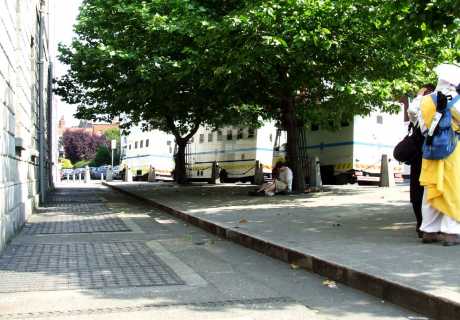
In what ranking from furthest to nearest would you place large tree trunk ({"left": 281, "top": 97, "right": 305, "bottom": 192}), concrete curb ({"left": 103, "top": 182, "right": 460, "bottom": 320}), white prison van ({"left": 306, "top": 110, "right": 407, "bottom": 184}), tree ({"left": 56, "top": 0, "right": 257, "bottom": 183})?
1. white prison van ({"left": 306, "top": 110, "right": 407, "bottom": 184})
2. large tree trunk ({"left": 281, "top": 97, "right": 305, "bottom": 192})
3. tree ({"left": 56, "top": 0, "right": 257, "bottom": 183})
4. concrete curb ({"left": 103, "top": 182, "right": 460, "bottom": 320})

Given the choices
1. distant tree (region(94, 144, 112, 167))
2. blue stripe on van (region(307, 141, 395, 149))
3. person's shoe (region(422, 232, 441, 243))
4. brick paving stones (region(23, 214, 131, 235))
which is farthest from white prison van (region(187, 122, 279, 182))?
distant tree (region(94, 144, 112, 167))

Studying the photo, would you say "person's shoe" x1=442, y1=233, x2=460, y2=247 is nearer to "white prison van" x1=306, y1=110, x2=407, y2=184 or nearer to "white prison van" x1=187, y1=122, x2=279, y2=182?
"white prison van" x1=306, y1=110, x2=407, y2=184

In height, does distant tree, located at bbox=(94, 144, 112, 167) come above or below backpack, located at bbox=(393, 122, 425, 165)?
above

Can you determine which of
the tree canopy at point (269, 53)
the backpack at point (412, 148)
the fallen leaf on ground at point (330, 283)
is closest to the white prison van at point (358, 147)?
the tree canopy at point (269, 53)

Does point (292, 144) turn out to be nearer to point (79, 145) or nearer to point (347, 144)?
point (347, 144)

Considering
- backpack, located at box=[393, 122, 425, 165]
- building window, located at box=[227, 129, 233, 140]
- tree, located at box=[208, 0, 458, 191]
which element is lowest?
backpack, located at box=[393, 122, 425, 165]

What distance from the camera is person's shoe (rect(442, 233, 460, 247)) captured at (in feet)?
21.3

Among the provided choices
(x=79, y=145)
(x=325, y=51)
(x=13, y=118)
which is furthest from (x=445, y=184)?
(x=79, y=145)

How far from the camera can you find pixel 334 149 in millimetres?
21906

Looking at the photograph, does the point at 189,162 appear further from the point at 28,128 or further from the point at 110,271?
the point at 110,271

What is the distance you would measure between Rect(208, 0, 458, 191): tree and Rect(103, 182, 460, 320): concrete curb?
181 inches

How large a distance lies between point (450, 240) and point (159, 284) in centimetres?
348

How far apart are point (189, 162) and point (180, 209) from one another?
19.5 metres

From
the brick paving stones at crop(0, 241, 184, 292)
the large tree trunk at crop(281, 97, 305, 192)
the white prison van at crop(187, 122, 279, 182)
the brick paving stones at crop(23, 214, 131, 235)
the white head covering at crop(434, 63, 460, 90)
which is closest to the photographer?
the brick paving stones at crop(0, 241, 184, 292)
